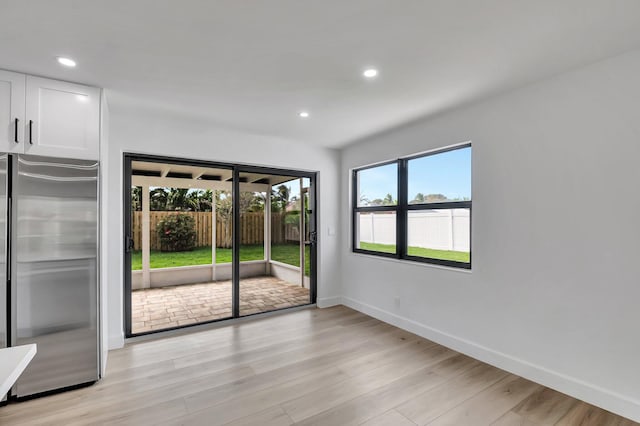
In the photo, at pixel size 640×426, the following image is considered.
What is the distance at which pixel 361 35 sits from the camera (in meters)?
1.92

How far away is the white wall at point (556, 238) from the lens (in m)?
2.12

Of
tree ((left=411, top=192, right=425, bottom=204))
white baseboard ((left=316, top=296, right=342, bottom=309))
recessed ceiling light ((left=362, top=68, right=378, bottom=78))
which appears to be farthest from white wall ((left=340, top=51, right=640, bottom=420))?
white baseboard ((left=316, top=296, right=342, bottom=309))

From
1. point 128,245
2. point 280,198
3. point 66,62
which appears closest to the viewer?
point 66,62

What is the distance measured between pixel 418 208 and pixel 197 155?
8.91ft

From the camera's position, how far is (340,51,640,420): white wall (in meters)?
2.12

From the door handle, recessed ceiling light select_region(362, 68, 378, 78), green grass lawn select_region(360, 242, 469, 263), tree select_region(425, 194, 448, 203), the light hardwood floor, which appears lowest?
the light hardwood floor

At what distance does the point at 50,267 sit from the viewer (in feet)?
7.86

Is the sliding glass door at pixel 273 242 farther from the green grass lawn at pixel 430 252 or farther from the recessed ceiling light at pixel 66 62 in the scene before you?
the recessed ceiling light at pixel 66 62

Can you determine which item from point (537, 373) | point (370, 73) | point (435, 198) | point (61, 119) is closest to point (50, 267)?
point (61, 119)

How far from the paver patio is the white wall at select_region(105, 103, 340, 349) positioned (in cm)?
50

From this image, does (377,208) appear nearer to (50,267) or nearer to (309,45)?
(309,45)

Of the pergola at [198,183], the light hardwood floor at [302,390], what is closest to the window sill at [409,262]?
the light hardwood floor at [302,390]

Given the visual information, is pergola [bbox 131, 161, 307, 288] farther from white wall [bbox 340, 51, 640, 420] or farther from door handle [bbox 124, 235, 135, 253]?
white wall [bbox 340, 51, 640, 420]

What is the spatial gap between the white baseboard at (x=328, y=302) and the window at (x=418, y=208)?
0.85 metres
